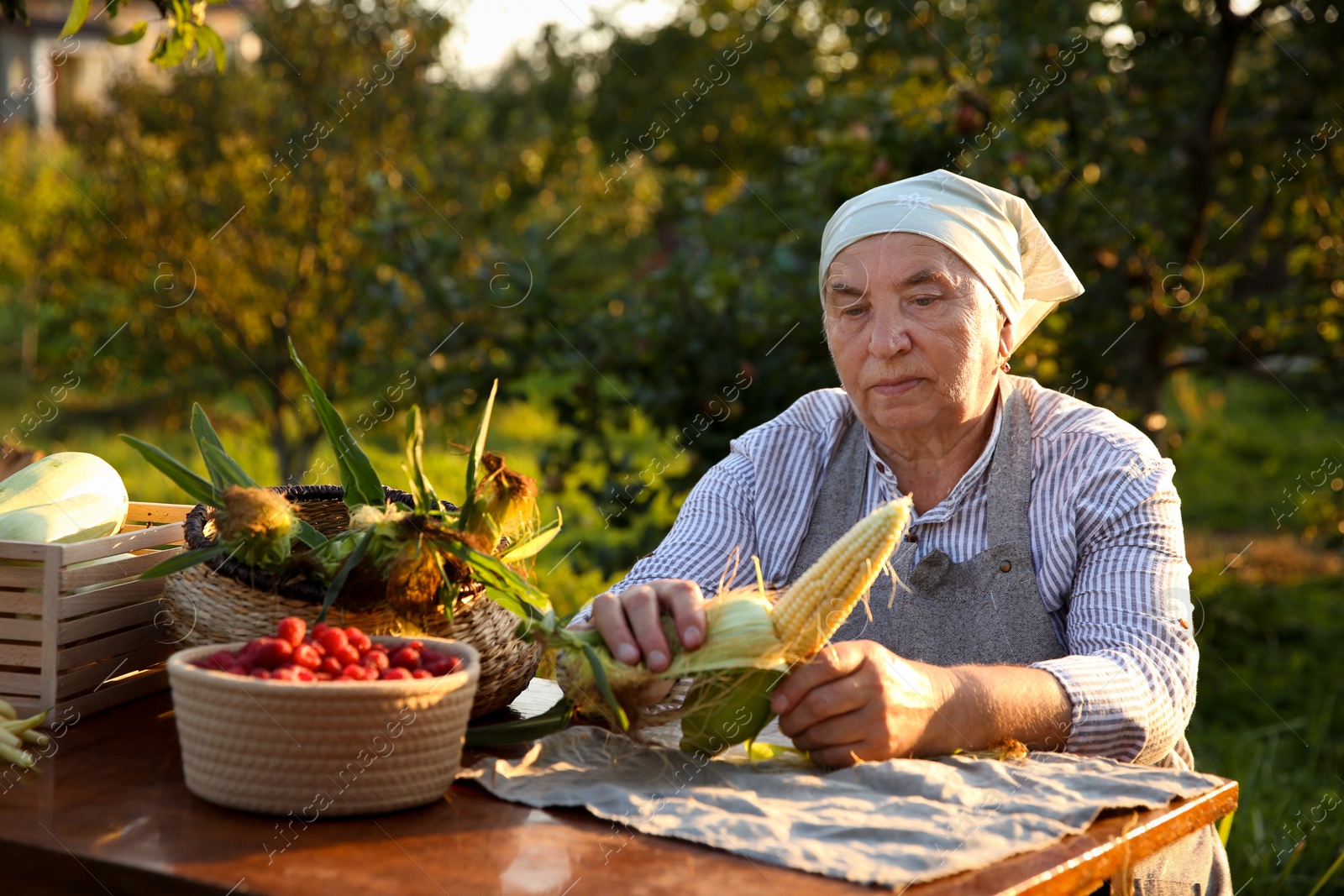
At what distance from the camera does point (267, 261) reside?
652 cm

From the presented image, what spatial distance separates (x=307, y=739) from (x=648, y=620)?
1.68ft

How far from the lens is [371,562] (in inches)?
73.1

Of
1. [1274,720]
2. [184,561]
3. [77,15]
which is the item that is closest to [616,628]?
[184,561]

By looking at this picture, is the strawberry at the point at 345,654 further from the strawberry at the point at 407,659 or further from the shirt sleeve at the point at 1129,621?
the shirt sleeve at the point at 1129,621

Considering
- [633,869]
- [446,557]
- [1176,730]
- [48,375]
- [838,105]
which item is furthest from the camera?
[48,375]

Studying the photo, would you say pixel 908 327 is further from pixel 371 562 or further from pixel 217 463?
pixel 217 463

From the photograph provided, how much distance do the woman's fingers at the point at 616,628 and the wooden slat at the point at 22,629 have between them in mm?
879

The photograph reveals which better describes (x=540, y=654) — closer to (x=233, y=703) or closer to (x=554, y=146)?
(x=233, y=703)

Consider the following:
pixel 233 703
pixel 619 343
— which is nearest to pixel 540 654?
pixel 233 703

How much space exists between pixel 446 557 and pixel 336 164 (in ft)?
16.1

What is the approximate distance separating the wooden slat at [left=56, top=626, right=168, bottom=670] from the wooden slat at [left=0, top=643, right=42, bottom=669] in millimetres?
38

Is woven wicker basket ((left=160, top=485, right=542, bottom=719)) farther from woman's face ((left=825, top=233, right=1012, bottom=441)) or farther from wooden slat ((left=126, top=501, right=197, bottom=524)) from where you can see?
woman's face ((left=825, top=233, right=1012, bottom=441))

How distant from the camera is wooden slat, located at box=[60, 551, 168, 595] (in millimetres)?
1945

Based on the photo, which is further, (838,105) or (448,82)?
(448,82)
